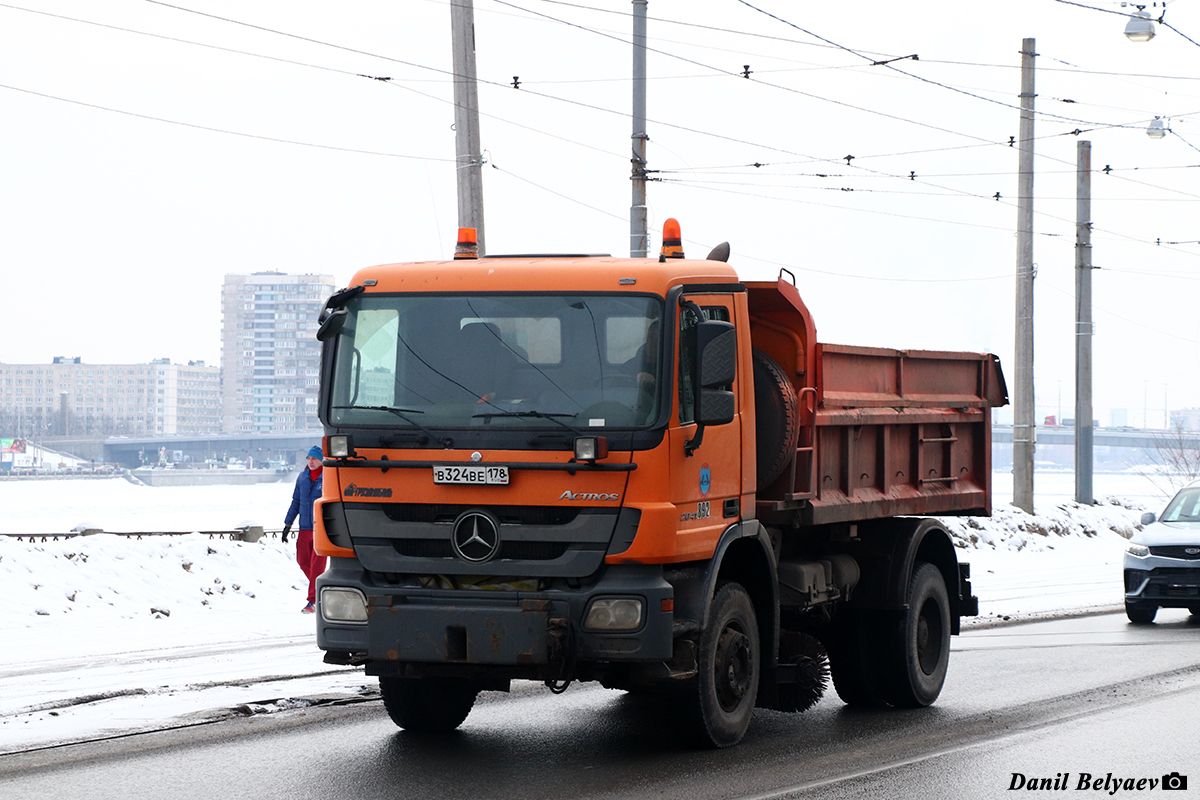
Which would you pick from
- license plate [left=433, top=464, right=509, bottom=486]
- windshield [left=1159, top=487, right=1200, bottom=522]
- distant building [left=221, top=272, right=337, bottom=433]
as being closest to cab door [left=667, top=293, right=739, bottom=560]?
license plate [left=433, top=464, right=509, bottom=486]

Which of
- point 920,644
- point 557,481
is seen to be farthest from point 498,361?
point 920,644

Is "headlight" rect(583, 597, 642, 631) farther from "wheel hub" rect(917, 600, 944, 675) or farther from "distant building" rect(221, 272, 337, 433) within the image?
"distant building" rect(221, 272, 337, 433)

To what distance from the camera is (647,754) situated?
7.94 meters

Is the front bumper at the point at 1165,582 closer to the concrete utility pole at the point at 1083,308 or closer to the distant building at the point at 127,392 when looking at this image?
the concrete utility pole at the point at 1083,308

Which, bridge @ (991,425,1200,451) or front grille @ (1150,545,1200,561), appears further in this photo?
bridge @ (991,425,1200,451)

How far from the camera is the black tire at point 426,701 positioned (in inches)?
330

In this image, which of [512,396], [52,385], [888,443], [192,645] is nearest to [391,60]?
[192,645]

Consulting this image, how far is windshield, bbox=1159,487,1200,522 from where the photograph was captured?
653 inches

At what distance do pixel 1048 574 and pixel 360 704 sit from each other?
52.2ft

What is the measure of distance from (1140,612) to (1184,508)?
1.89m

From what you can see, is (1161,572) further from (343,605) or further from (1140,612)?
(343,605)

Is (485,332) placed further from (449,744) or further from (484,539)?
(449,744)

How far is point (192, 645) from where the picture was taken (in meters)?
12.9

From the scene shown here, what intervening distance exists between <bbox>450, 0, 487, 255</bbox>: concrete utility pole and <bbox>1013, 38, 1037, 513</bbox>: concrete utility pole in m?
14.7
